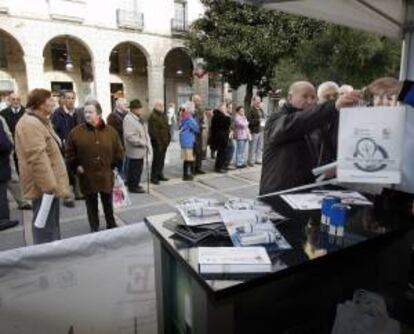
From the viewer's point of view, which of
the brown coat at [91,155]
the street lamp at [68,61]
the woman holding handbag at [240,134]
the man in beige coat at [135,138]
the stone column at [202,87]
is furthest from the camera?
the stone column at [202,87]

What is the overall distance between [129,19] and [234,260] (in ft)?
63.6

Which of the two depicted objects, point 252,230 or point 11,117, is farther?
point 11,117

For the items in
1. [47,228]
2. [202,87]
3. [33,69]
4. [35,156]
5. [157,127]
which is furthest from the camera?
[202,87]

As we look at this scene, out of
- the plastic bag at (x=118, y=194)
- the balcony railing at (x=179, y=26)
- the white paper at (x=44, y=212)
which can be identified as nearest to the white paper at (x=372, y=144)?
the white paper at (x=44, y=212)

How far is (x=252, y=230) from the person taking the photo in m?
1.71

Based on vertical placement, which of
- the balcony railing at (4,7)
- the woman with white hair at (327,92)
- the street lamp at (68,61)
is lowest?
the woman with white hair at (327,92)

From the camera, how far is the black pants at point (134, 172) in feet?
20.7

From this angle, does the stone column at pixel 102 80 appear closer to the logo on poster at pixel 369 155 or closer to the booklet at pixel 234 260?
the logo on poster at pixel 369 155

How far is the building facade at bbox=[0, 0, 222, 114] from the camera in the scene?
16.2 meters

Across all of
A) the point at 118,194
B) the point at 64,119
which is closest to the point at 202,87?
the point at 64,119

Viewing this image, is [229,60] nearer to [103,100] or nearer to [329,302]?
[103,100]

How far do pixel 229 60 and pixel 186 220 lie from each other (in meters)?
11.0

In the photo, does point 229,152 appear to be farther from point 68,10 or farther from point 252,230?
point 68,10

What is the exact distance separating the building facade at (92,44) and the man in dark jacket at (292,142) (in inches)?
505
